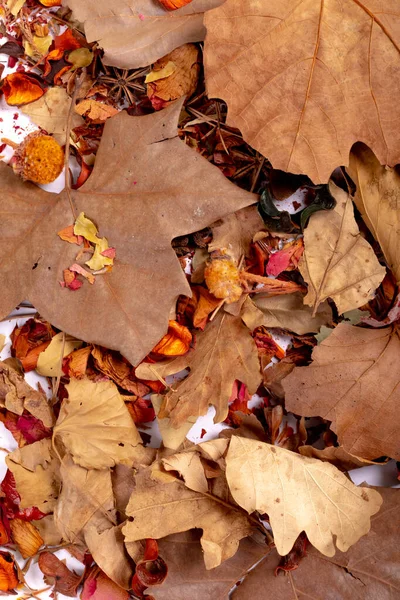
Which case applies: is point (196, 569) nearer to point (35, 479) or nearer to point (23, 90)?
point (35, 479)

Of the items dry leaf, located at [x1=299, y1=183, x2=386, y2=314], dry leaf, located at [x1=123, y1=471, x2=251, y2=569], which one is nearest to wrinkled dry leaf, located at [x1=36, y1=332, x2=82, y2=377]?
dry leaf, located at [x1=123, y1=471, x2=251, y2=569]

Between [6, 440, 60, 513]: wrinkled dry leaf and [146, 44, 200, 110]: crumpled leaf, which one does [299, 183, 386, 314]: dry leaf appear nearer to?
[146, 44, 200, 110]: crumpled leaf

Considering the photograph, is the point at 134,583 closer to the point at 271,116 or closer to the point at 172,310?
the point at 172,310

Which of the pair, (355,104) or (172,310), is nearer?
(355,104)

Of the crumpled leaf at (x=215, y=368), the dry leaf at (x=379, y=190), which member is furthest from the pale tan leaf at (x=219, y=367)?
the dry leaf at (x=379, y=190)

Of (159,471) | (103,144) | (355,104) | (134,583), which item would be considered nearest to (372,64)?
(355,104)

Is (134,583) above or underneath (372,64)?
underneath
